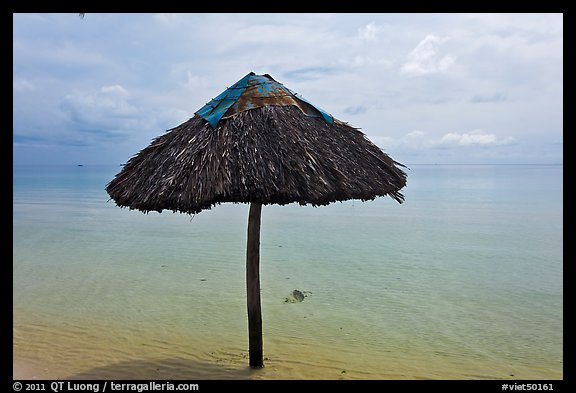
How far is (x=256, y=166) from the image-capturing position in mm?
4535

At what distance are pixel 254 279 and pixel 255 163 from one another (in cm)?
126

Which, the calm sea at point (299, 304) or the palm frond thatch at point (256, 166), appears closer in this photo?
the palm frond thatch at point (256, 166)

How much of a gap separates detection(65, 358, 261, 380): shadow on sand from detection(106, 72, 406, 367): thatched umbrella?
0.87 feet

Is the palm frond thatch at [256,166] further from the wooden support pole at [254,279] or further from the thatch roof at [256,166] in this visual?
the wooden support pole at [254,279]

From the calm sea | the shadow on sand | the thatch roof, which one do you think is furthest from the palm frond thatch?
the shadow on sand

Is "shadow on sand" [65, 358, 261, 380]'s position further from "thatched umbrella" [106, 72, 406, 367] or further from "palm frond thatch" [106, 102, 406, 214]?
"palm frond thatch" [106, 102, 406, 214]

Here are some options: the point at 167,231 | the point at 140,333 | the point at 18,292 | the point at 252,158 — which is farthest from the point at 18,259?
the point at 252,158

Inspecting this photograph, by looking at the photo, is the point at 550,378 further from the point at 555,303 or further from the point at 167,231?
the point at 167,231

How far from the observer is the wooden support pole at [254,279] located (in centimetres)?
515

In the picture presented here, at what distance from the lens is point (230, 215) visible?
21.2 m

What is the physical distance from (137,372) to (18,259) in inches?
303

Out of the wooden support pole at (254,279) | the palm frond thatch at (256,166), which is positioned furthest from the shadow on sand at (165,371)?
the palm frond thatch at (256,166)

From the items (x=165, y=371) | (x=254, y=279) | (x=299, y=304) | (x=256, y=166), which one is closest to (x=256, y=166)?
(x=256, y=166)

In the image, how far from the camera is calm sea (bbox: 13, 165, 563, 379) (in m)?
5.98
